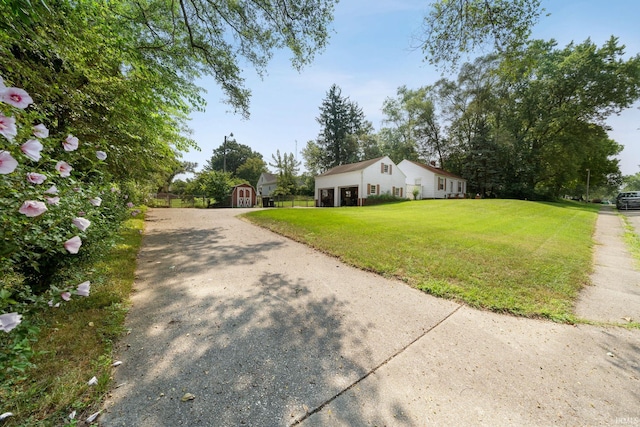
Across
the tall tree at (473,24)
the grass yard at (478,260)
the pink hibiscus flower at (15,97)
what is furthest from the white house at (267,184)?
the pink hibiscus flower at (15,97)

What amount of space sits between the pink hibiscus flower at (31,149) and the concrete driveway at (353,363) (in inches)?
66.8

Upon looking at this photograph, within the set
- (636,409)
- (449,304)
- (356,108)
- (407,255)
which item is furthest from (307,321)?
(356,108)

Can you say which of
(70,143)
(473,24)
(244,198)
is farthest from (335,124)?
(70,143)

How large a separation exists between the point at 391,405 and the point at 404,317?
Result: 140cm

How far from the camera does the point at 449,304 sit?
348cm

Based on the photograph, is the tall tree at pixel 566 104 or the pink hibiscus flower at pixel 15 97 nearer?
the pink hibiscus flower at pixel 15 97

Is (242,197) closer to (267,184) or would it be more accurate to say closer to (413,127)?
(267,184)

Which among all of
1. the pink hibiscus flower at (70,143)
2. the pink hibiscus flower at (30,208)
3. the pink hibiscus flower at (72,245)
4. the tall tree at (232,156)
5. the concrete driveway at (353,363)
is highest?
the tall tree at (232,156)

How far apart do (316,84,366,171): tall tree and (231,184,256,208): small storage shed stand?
16.9 meters

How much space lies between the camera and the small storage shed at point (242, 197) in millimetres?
26369

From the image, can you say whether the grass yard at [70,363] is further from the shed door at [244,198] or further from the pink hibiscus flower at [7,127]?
the shed door at [244,198]

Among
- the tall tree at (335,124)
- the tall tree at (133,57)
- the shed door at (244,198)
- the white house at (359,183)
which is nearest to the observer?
the tall tree at (133,57)

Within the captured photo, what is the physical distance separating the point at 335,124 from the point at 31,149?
1663 inches

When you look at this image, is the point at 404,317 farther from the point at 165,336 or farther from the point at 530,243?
the point at 530,243
